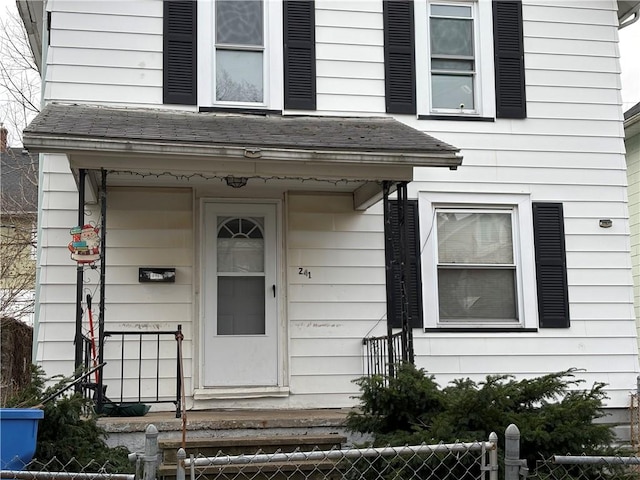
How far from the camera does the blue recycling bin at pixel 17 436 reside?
4559 millimetres

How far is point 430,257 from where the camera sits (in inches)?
335

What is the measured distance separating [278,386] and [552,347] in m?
2.96

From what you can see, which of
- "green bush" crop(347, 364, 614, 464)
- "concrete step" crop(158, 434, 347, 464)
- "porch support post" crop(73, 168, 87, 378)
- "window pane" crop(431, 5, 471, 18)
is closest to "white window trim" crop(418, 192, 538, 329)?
"window pane" crop(431, 5, 471, 18)

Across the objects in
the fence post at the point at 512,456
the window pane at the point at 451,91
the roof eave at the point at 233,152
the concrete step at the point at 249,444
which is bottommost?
the concrete step at the point at 249,444

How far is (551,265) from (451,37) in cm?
276

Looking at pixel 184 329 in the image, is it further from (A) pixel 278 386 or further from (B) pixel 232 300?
(A) pixel 278 386

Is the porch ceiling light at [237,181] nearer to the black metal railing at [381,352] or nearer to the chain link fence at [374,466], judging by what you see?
the black metal railing at [381,352]

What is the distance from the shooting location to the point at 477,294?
28.2ft

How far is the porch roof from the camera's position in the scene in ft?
21.6

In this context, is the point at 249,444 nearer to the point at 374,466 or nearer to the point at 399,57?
the point at 374,466

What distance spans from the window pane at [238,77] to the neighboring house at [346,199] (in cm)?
2

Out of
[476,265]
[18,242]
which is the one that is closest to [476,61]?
[476,265]

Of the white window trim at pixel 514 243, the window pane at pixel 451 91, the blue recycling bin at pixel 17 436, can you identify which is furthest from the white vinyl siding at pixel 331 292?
the blue recycling bin at pixel 17 436

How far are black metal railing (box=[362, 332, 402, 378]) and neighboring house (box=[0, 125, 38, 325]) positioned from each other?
11.8 metres
